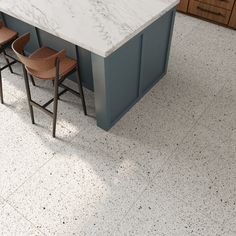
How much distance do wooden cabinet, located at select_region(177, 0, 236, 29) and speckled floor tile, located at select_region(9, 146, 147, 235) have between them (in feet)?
8.37

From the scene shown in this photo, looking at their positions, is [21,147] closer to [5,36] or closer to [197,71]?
[5,36]

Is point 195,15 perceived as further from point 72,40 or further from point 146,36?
point 72,40

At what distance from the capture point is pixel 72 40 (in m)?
1.92

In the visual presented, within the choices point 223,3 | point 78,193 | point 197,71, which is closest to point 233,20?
point 223,3

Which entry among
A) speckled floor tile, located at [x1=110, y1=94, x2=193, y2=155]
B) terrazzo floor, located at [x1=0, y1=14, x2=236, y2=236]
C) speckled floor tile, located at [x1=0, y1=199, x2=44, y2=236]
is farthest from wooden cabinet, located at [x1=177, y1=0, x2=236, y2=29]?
speckled floor tile, located at [x1=0, y1=199, x2=44, y2=236]

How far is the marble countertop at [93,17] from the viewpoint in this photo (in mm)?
1908

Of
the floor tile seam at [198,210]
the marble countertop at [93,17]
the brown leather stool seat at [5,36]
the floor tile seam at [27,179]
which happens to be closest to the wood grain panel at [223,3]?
the marble countertop at [93,17]

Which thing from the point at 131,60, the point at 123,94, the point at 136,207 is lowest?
the point at 136,207

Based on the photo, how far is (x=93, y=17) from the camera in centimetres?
211

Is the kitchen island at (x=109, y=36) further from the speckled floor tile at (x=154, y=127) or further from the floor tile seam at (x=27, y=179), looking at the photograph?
the floor tile seam at (x=27, y=179)

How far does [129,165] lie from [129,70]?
0.77 metres

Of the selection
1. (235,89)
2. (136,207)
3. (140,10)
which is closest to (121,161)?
(136,207)

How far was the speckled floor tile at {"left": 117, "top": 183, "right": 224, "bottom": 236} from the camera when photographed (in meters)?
1.85

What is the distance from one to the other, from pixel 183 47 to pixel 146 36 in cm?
127
